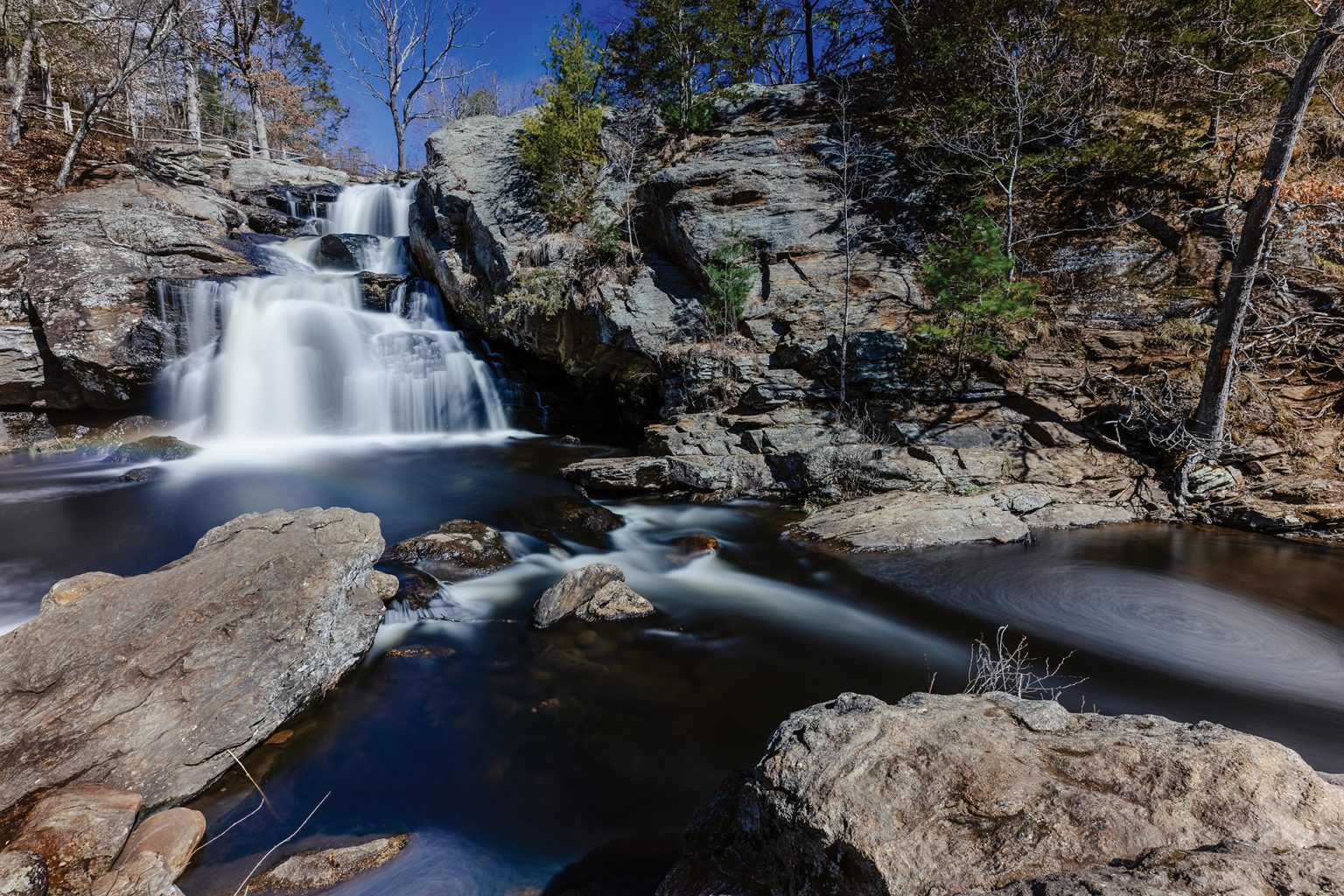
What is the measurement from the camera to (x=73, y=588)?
4473 millimetres

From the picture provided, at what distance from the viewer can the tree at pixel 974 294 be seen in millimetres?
8477

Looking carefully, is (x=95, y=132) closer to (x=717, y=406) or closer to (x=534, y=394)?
(x=534, y=394)

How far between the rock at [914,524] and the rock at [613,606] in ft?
9.84

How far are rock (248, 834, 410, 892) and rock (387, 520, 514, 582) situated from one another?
334 cm

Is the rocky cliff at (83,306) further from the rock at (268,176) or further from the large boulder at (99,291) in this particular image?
the rock at (268,176)

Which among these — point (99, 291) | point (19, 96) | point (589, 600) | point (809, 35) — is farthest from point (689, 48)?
point (19, 96)

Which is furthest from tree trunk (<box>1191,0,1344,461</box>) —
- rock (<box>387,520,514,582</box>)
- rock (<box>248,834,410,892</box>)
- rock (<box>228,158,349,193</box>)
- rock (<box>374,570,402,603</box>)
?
rock (<box>228,158,349,193</box>)

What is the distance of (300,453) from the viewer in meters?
11.2

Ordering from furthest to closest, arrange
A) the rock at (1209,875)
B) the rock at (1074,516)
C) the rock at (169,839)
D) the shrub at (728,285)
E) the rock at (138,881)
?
the shrub at (728,285) < the rock at (1074,516) < the rock at (169,839) < the rock at (138,881) < the rock at (1209,875)

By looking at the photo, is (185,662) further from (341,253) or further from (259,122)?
(259,122)

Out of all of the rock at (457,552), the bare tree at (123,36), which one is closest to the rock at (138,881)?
the rock at (457,552)

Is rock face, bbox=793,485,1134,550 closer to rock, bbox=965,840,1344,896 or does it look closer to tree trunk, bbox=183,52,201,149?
rock, bbox=965,840,1344,896

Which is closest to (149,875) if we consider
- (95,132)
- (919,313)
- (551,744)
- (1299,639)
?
(551,744)

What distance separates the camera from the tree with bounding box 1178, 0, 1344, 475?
21.4ft
